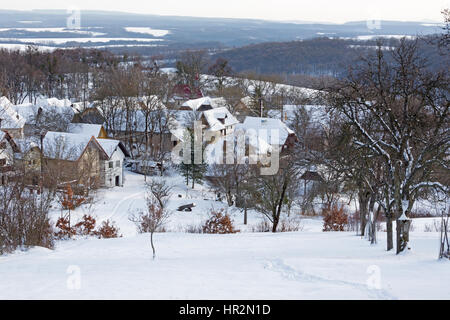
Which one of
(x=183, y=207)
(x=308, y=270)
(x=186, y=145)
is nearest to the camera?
(x=308, y=270)

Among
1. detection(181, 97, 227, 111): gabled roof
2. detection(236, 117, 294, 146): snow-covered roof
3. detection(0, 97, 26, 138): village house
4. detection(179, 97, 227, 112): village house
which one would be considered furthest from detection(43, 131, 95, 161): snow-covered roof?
detection(181, 97, 227, 111): gabled roof

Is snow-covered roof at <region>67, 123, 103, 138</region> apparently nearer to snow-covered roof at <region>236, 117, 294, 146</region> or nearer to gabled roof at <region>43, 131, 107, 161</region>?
gabled roof at <region>43, 131, 107, 161</region>

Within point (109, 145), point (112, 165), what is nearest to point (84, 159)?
point (112, 165)

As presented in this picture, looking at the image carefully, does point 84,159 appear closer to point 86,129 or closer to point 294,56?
point 86,129
